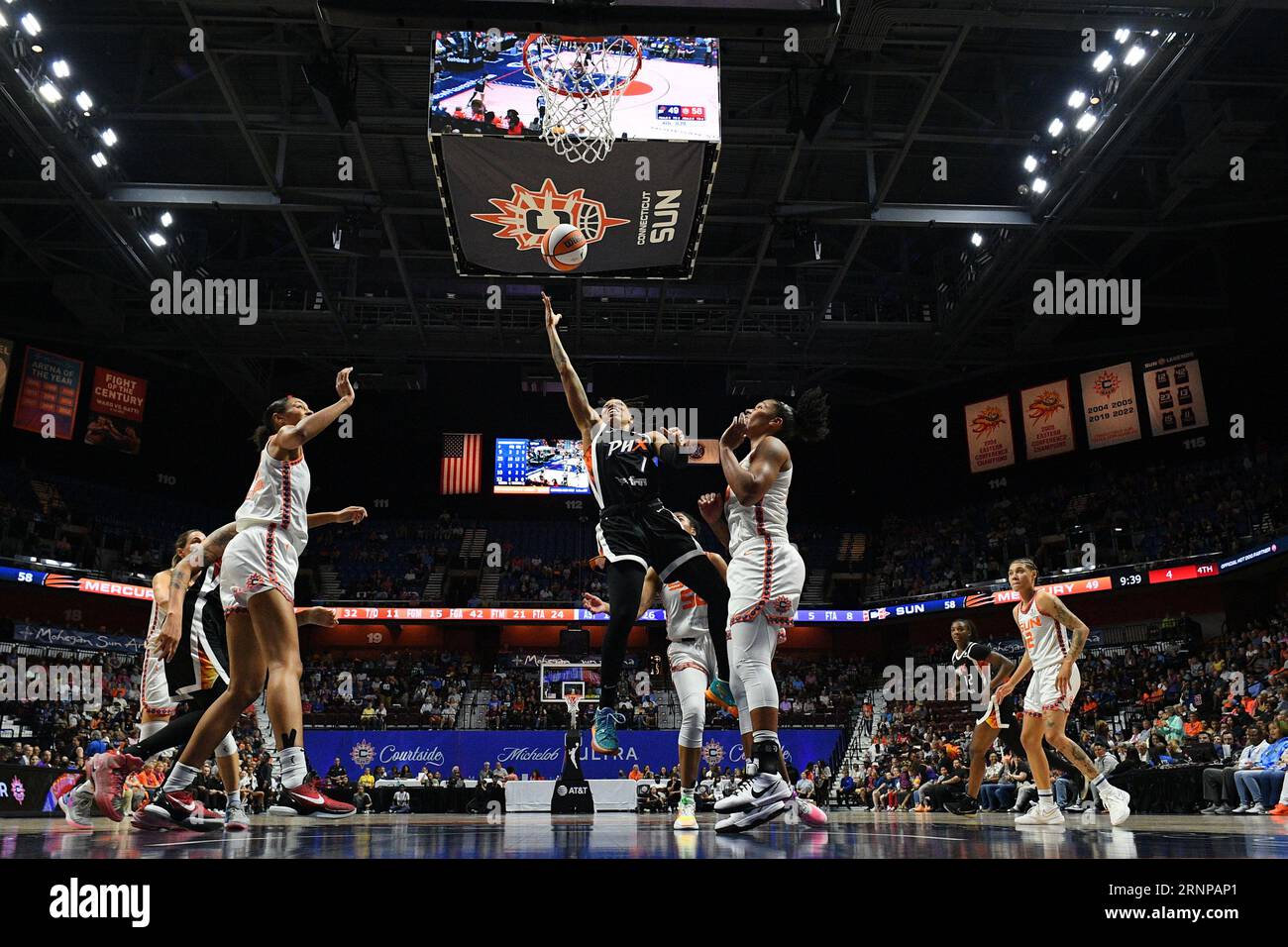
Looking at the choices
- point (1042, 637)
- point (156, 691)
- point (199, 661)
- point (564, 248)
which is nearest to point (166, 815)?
point (199, 661)

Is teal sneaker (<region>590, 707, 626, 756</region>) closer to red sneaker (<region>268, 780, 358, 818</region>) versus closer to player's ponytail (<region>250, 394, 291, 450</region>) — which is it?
red sneaker (<region>268, 780, 358, 818</region>)

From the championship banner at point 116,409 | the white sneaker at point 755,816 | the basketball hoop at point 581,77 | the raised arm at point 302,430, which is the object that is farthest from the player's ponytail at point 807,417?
the championship banner at point 116,409

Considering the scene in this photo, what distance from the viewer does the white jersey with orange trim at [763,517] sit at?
17.1ft

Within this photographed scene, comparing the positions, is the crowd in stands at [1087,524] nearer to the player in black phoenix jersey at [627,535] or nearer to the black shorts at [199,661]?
the player in black phoenix jersey at [627,535]

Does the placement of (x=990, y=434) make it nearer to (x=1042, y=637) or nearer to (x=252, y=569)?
(x=1042, y=637)

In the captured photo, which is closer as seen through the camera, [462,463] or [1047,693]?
[1047,693]

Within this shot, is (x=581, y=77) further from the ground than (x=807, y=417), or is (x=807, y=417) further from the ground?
(x=581, y=77)

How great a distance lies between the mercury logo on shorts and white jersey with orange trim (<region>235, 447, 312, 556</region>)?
7.60 meters

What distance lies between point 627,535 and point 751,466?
0.93m

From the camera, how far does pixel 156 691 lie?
22.6ft

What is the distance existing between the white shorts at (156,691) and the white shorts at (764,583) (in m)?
4.25

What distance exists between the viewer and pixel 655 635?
31.8 metres

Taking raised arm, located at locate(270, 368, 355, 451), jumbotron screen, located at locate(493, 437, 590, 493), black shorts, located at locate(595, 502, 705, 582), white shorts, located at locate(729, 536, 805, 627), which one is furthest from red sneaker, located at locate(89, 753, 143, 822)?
jumbotron screen, located at locate(493, 437, 590, 493)
